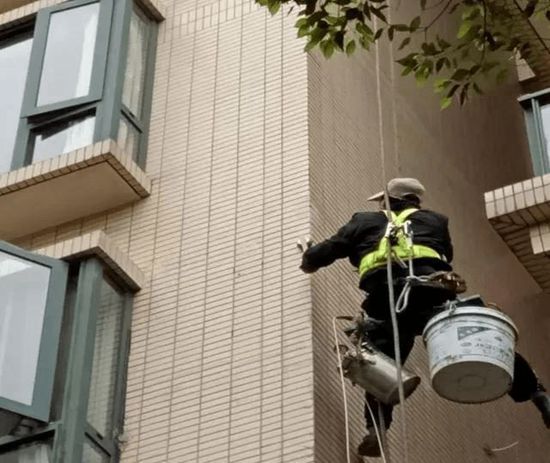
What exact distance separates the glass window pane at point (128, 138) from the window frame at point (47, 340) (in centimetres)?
153

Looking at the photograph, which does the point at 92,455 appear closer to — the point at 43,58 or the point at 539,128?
the point at 43,58

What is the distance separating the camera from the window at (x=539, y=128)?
37.2 feet

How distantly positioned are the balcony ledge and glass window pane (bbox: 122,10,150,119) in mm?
3034

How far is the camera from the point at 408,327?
30.8 feet

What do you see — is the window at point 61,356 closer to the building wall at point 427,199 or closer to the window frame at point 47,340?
the window frame at point 47,340

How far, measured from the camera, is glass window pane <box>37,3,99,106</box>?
11.9 meters

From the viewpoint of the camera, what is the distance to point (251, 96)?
11.5 metres

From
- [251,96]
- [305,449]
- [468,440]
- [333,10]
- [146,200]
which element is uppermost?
[333,10]

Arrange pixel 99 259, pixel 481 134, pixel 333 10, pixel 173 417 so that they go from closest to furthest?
pixel 173 417 → pixel 99 259 → pixel 333 10 → pixel 481 134

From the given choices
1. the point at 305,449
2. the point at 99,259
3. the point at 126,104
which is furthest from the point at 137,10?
the point at 305,449

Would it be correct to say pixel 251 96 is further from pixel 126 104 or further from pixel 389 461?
pixel 389 461

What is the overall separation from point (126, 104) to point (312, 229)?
2320 mm

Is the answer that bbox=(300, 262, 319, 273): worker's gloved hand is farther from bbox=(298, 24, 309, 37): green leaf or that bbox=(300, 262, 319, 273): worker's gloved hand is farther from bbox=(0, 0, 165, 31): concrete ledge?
bbox=(0, 0, 165, 31): concrete ledge

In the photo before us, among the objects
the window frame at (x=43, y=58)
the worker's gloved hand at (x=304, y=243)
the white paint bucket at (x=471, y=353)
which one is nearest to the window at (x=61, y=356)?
the worker's gloved hand at (x=304, y=243)
